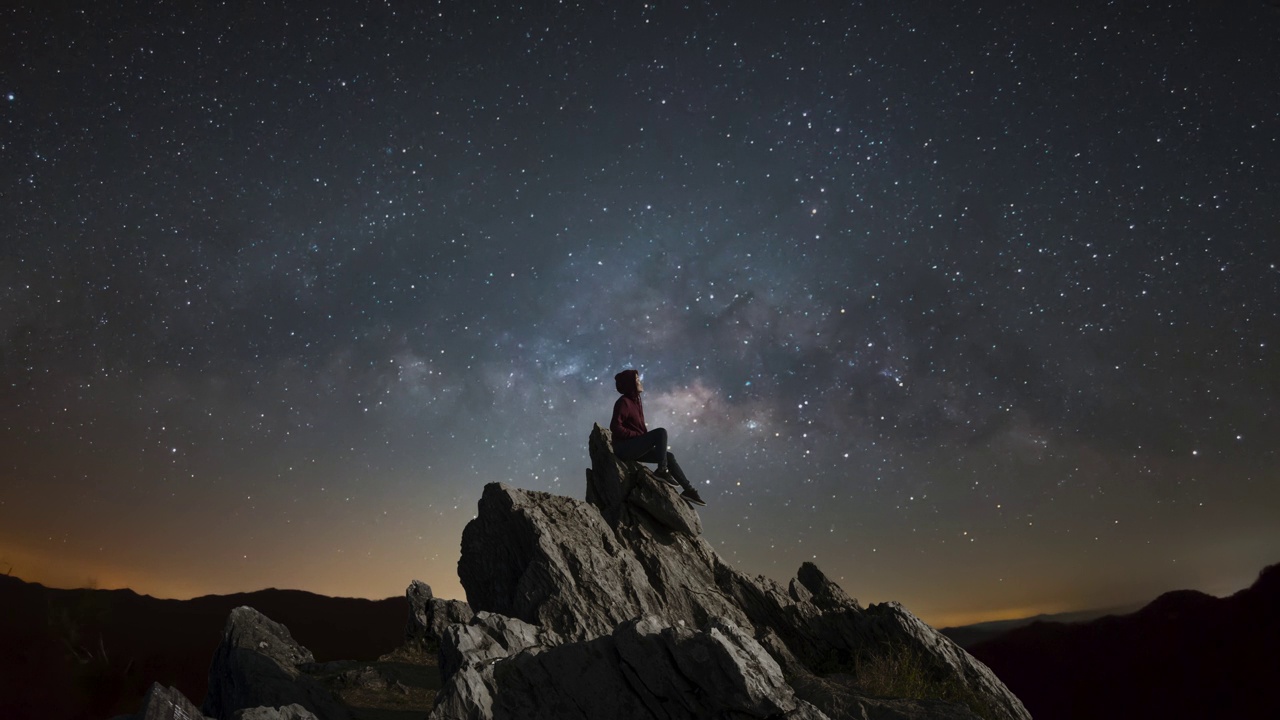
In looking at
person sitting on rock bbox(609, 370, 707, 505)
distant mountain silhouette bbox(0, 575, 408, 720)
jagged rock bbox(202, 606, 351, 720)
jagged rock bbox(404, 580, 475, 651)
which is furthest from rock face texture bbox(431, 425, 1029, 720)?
distant mountain silhouette bbox(0, 575, 408, 720)

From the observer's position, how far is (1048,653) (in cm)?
6419

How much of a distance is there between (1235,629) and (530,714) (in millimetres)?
86539

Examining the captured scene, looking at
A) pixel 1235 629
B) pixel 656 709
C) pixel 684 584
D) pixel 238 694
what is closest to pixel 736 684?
pixel 656 709

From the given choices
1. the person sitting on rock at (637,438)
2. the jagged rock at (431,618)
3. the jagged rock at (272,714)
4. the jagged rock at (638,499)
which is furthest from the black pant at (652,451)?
the jagged rock at (272,714)

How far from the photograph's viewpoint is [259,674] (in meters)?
15.1

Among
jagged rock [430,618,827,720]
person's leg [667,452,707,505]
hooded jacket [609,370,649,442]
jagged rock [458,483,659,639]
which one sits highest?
hooded jacket [609,370,649,442]

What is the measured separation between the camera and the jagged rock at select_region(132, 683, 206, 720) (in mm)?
10016

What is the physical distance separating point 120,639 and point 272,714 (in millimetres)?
70888

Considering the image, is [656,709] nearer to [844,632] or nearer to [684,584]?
[684,584]

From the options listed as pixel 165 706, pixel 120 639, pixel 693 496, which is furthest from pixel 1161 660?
pixel 120 639

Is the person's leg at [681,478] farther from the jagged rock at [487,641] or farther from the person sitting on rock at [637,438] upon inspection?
the jagged rock at [487,641]

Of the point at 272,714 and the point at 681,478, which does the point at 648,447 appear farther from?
the point at 272,714

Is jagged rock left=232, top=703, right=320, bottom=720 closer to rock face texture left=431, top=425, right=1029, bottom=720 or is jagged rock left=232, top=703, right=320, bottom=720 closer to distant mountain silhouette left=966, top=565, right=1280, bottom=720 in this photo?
rock face texture left=431, top=425, right=1029, bottom=720

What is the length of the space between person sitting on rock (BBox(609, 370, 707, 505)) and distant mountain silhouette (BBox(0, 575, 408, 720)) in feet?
130
